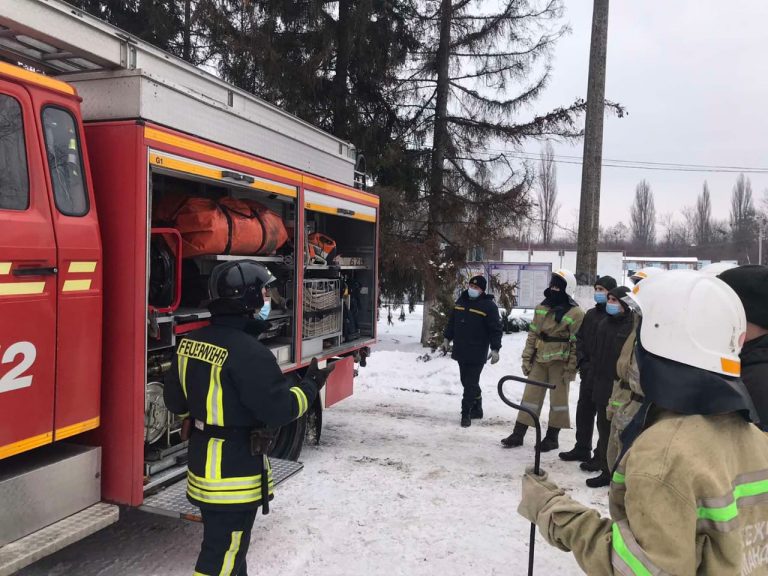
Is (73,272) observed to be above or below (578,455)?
above

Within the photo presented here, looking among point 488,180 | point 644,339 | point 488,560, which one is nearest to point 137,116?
point 644,339

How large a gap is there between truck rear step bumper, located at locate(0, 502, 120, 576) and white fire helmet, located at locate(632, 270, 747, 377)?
282 centimetres

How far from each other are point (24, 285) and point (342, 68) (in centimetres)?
932

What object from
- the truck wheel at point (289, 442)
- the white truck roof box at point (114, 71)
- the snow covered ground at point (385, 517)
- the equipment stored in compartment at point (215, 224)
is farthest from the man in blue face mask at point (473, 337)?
the white truck roof box at point (114, 71)

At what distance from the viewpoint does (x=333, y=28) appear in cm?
1055

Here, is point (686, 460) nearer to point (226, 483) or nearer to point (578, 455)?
point (226, 483)

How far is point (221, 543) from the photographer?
2711mm

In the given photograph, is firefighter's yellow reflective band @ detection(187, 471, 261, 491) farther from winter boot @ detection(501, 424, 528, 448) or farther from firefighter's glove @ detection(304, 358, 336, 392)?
winter boot @ detection(501, 424, 528, 448)

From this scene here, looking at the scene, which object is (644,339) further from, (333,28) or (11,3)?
(333,28)

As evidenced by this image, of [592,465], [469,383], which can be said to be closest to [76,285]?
[592,465]

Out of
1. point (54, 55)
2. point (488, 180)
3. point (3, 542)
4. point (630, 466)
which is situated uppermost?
point (488, 180)

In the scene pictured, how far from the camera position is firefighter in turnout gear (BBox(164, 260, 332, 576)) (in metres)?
2.68

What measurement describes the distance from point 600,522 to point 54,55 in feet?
12.0

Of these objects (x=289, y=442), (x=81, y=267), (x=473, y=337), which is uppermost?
(x=81, y=267)
